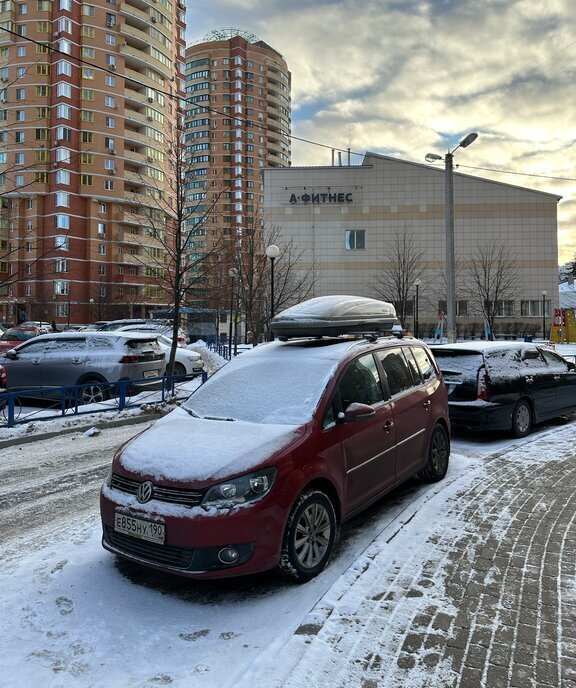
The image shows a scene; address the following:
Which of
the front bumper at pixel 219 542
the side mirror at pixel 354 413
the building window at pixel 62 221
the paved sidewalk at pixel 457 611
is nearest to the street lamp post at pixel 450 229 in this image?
the paved sidewalk at pixel 457 611

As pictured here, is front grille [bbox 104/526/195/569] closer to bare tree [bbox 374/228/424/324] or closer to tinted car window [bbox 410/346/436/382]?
tinted car window [bbox 410/346/436/382]

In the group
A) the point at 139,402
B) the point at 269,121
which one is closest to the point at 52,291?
the point at 139,402

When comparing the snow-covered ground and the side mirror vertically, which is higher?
the side mirror

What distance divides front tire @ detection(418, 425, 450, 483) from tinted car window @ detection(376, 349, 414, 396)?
85cm

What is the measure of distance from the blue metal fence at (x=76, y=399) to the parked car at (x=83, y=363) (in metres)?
0.10

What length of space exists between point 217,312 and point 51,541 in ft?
84.4

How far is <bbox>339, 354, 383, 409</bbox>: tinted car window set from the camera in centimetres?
434

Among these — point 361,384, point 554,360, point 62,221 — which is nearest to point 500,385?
point 554,360

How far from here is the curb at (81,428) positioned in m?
8.20

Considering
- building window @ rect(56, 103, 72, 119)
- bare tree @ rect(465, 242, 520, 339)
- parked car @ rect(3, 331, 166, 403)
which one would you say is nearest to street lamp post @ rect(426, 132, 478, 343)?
parked car @ rect(3, 331, 166, 403)

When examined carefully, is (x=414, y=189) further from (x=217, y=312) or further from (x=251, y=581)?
(x=251, y=581)

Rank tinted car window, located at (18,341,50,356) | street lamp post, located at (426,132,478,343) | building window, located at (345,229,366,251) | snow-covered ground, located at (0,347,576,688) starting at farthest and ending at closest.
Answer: building window, located at (345,229,366,251) → street lamp post, located at (426,132,478,343) → tinted car window, located at (18,341,50,356) → snow-covered ground, located at (0,347,576,688)

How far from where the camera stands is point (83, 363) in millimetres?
11227

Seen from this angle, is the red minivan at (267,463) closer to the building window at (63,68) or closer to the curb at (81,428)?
the curb at (81,428)
